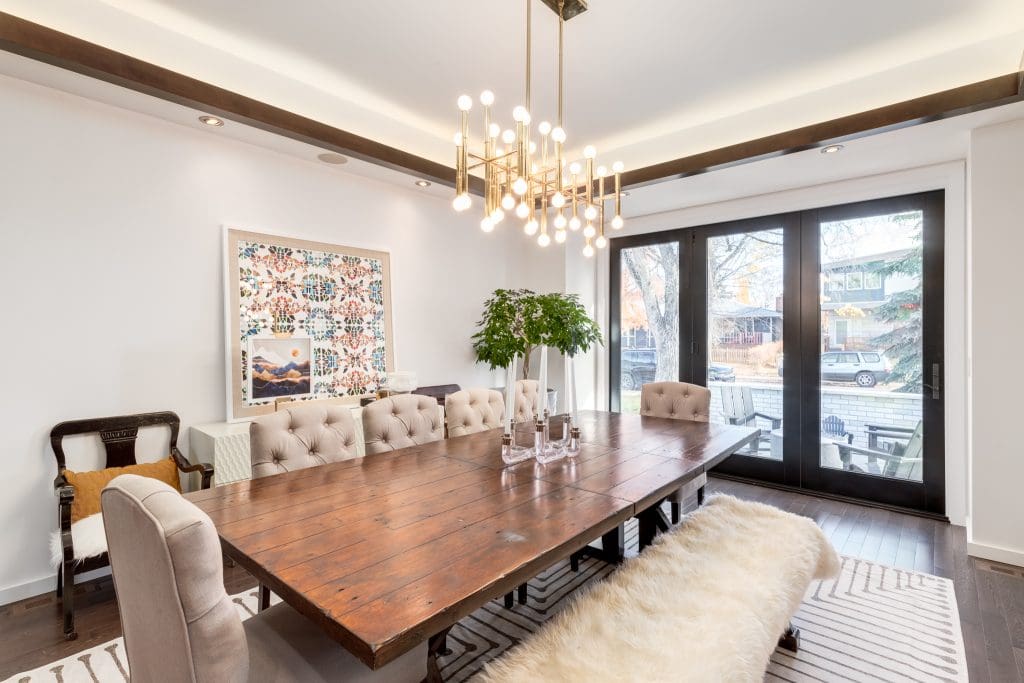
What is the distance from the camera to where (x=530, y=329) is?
438cm

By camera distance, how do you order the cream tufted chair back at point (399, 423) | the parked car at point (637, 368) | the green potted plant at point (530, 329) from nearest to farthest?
1. the cream tufted chair back at point (399, 423)
2. the green potted plant at point (530, 329)
3. the parked car at point (637, 368)

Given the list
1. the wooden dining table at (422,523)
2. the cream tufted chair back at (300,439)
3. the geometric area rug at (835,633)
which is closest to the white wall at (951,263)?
the geometric area rug at (835,633)

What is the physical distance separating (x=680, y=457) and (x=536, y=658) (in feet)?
3.94

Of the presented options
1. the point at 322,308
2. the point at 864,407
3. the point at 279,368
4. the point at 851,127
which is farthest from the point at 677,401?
the point at 279,368

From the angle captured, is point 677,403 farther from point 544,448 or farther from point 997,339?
point 997,339

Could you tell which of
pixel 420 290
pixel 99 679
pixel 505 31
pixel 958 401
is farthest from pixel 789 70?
pixel 99 679

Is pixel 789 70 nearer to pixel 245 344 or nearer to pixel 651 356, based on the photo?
pixel 651 356

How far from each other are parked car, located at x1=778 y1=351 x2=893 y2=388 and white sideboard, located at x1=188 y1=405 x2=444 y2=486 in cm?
325

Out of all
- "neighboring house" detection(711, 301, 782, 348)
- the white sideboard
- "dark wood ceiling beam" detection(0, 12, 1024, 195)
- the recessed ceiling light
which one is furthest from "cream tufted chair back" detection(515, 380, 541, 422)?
"neighboring house" detection(711, 301, 782, 348)

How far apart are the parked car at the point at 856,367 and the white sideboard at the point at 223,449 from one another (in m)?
3.25

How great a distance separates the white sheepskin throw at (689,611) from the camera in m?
1.26

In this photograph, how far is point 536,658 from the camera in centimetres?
129

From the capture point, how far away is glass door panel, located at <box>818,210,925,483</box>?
364 cm

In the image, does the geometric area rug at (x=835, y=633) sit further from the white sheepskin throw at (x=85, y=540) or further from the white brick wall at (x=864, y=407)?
the white brick wall at (x=864, y=407)
